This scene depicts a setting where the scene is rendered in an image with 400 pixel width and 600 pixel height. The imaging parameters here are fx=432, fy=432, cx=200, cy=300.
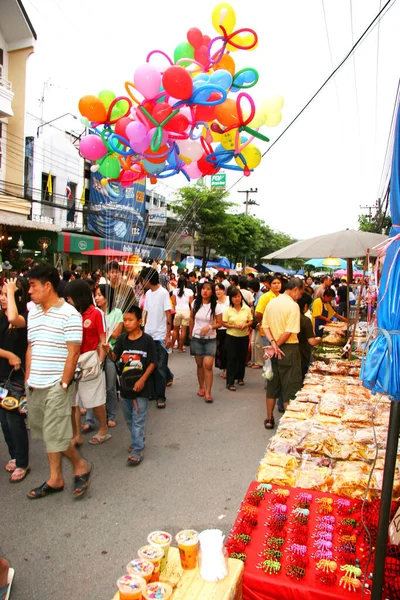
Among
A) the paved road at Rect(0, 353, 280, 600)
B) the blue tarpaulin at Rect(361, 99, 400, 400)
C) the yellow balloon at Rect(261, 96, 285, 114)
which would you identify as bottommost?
the paved road at Rect(0, 353, 280, 600)

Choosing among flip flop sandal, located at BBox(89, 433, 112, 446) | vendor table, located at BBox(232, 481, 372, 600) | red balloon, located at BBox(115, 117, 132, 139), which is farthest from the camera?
flip flop sandal, located at BBox(89, 433, 112, 446)

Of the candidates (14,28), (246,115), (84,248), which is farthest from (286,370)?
(14,28)

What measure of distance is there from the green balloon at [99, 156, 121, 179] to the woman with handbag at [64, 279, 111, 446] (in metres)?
1.38

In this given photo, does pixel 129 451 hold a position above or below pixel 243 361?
below

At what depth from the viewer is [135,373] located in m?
4.42

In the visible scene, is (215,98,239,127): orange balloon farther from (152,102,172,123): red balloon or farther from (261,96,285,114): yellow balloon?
(152,102,172,123): red balloon

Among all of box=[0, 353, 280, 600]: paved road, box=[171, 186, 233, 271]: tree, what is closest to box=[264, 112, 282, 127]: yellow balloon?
box=[0, 353, 280, 600]: paved road

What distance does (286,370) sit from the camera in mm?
5367

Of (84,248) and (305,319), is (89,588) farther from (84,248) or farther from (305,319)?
(84,248)

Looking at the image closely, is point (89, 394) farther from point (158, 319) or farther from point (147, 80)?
point (147, 80)

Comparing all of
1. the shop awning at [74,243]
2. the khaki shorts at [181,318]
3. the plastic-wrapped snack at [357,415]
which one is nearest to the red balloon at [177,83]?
the plastic-wrapped snack at [357,415]

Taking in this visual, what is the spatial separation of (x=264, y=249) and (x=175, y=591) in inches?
2010

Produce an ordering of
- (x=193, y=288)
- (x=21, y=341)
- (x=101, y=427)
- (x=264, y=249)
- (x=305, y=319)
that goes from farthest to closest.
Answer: (x=264, y=249) → (x=193, y=288) → (x=305, y=319) → (x=101, y=427) → (x=21, y=341)

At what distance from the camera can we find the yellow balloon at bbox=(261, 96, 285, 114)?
454 cm
